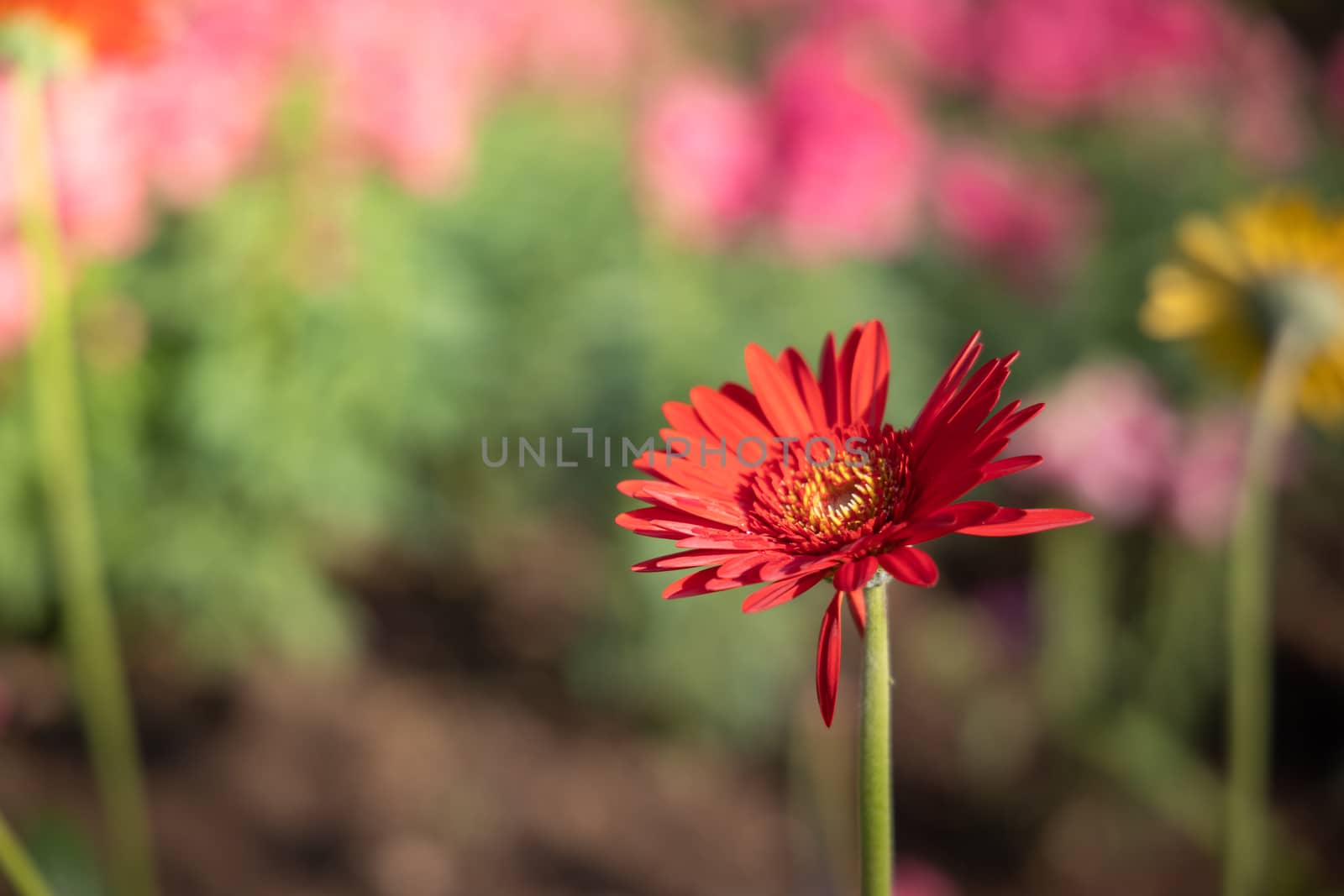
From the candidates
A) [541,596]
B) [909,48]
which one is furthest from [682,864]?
[909,48]

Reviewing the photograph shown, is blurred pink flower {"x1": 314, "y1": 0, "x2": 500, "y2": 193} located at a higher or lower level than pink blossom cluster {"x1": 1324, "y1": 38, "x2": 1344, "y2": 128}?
lower

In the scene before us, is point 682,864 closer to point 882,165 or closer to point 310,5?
point 882,165

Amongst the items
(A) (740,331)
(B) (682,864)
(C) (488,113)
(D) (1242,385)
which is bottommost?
(B) (682,864)

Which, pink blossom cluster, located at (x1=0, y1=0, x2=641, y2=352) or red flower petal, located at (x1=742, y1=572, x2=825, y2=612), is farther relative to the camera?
pink blossom cluster, located at (x1=0, y1=0, x2=641, y2=352)

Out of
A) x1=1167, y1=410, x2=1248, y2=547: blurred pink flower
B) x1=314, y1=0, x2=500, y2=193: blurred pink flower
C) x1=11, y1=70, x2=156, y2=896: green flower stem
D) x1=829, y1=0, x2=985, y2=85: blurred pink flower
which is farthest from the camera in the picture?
x1=829, y1=0, x2=985, y2=85: blurred pink flower

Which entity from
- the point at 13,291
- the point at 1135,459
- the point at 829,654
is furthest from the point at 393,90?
the point at 829,654

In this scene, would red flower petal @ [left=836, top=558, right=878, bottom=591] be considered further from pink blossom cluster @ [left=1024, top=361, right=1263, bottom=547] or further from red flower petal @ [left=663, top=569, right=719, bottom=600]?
pink blossom cluster @ [left=1024, top=361, right=1263, bottom=547]

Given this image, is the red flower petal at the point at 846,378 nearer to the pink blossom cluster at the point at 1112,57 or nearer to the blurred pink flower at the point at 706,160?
the blurred pink flower at the point at 706,160

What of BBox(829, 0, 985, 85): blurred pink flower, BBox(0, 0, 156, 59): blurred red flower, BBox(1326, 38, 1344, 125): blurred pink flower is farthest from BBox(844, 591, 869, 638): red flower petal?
BBox(1326, 38, 1344, 125): blurred pink flower
